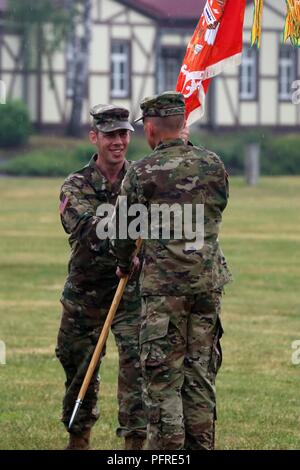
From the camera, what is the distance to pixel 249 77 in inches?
2215

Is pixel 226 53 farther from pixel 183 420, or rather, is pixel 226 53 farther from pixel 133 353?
pixel 183 420

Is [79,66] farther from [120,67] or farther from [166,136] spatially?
[166,136]

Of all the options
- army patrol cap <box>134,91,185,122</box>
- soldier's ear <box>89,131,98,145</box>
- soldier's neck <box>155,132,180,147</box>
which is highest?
army patrol cap <box>134,91,185,122</box>

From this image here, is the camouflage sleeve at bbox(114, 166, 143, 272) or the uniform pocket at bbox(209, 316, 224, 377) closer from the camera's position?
the camouflage sleeve at bbox(114, 166, 143, 272)

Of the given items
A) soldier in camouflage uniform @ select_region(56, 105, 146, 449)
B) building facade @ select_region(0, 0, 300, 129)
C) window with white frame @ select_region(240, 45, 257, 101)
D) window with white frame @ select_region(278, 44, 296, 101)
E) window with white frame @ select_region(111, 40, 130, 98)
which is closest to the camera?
soldier in camouflage uniform @ select_region(56, 105, 146, 449)

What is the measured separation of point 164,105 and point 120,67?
46956 mm

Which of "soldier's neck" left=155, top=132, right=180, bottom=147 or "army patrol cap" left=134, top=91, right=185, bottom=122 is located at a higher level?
"army patrol cap" left=134, top=91, right=185, bottom=122

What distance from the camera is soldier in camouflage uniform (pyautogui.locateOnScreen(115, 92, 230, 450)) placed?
7.62 meters

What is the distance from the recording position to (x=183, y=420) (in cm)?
771

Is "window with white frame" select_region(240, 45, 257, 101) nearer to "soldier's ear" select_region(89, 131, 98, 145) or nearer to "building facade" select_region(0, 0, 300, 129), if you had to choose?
"building facade" select_region(0, 0, 300, 129)

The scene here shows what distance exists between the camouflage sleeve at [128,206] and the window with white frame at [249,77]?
4789cm

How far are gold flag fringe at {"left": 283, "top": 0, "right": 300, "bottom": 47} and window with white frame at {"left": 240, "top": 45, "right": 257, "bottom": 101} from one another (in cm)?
4659

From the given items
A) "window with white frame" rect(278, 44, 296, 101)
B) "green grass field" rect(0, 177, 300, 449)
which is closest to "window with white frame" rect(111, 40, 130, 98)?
"window with white frame" rect(278, 44, 296, 101)
